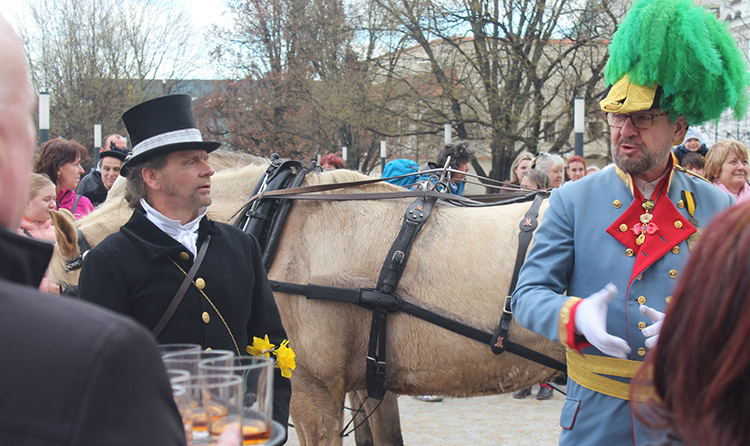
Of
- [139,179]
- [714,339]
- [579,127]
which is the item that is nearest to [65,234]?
[139,179]

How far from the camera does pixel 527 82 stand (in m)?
18.5

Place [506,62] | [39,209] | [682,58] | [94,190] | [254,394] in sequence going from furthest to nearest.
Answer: [506,62]
[94,190]
[39,209]
[682,58]
[254,394]

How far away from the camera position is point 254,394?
1260mm

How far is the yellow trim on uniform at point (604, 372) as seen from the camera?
6.95 feet

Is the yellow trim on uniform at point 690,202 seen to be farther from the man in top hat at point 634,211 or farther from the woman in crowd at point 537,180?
the woman in crowd at point 537,180

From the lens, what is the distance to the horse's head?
3.11 m

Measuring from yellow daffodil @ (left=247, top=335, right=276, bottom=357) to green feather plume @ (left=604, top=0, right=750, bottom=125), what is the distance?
54.7 inches

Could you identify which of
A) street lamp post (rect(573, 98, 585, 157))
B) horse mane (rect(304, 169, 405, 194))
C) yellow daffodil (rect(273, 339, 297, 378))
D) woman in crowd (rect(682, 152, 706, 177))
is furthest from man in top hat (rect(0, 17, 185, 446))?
street lamp post (rect(573, 98, 585, 157))

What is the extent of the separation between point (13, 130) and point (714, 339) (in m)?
Answer: 0.94

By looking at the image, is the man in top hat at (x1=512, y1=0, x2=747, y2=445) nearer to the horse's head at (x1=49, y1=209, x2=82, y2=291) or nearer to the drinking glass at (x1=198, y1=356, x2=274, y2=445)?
the drinking glass at (x1=198, y1=356, x2=274, y2=445)

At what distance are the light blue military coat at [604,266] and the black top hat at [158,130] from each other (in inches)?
48.9

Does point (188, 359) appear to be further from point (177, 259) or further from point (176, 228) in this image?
point (176, 228)

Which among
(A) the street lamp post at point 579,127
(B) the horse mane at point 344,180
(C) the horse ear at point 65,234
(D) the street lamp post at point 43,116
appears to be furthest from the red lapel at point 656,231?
(D) the street lamp post at point 43,116

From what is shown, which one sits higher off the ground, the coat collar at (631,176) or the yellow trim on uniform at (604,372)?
the coat collar at (631,176)
